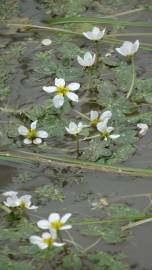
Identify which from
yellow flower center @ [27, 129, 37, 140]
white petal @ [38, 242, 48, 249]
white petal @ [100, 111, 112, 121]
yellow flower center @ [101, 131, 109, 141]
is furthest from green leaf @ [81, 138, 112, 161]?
white petal @ [38, 242, 48, 249]

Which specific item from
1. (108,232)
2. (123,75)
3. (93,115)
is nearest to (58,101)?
(93,115)

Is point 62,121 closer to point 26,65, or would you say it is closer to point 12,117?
point 12,117

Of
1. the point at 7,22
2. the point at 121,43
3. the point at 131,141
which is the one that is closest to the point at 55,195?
the point at 131,141

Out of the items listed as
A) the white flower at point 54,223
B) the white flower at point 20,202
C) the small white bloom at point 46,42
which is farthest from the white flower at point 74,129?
the small white bloom at point 46,42

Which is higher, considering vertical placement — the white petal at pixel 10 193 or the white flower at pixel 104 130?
the white flower at pixel 104 130

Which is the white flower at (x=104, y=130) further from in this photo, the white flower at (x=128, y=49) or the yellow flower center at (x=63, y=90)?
the white flower at (x=128, y=49)

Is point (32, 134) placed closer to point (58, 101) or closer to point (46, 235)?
point (58, 101)

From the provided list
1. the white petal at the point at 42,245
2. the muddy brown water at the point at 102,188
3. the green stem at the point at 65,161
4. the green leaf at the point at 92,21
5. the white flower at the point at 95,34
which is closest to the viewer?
the white petal at the point at 42,245
